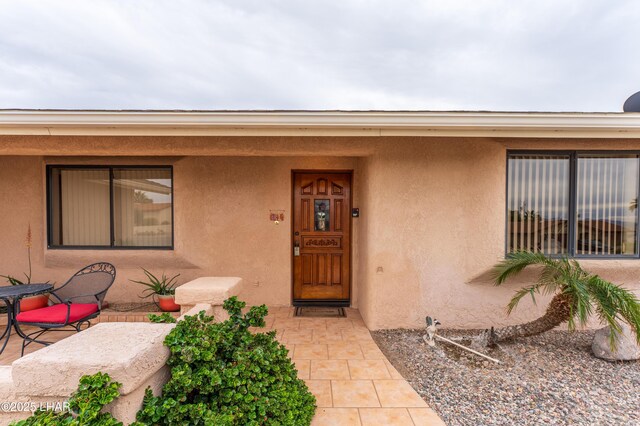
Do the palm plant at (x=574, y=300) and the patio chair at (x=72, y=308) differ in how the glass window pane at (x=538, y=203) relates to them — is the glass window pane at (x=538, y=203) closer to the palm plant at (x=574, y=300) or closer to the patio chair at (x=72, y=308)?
the palm plant at (x=574, y=300)

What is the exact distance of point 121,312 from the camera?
4.58 m

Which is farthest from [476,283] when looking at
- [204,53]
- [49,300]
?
[204,53]

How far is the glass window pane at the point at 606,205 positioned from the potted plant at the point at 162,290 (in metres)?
6.01

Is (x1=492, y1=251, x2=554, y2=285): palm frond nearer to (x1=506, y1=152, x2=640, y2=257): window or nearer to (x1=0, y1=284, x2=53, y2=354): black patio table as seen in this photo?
(x1=506, y1=152, x2=640, y2=257): window

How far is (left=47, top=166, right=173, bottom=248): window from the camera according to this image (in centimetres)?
518

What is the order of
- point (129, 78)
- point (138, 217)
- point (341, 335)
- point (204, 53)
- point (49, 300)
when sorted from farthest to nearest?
point (129, 78) < point (204, 53) < point (138, 217) < point (49, 300) < point (341, 335)

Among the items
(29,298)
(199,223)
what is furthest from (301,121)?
(29,298)

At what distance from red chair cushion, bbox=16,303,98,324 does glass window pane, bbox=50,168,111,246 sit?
78.5 inches

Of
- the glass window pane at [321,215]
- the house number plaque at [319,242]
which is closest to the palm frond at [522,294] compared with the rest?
the house number plaque at [319,242]

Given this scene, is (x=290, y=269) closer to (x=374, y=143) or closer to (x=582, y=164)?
(x=374, y=143)

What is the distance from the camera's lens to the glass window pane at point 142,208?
519 cm

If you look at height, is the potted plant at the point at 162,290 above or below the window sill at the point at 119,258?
below

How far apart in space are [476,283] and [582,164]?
7.19 ft

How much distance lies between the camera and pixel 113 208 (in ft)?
17.1
